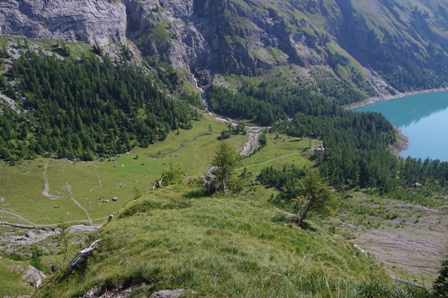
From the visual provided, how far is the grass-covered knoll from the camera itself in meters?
12.7

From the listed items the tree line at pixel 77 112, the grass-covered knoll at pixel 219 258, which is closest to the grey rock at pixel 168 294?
the grass-covered knoll at pixel 219 258

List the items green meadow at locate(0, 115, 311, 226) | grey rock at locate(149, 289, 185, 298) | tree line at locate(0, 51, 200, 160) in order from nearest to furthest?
grey rock at locate(149, 289, 185, 298), green meadow at locate(0, 115, 311, 226), tree line at locate(0, 51, 200, 160)

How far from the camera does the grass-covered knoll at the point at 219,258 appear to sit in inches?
498

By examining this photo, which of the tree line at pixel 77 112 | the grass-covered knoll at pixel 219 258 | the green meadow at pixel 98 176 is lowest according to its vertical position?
the green meadow at pixel 98 176

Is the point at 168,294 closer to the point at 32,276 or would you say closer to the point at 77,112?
the point at 32,276

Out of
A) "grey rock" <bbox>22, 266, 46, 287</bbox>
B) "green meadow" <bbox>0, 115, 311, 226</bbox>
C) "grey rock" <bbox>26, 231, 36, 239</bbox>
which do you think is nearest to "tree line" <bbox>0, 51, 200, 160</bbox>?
"green meadow" <bbox>0, 115, 311, 226</bbox>

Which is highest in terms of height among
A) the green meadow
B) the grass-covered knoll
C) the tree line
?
the grass-covered knoll

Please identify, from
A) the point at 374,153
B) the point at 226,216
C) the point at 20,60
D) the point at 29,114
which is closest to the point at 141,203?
the point at 226,216

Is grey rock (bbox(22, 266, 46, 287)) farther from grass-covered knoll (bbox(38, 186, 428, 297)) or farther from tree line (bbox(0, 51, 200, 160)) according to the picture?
tree line (bbox(0, 51, 200, 160))

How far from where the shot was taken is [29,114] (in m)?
139

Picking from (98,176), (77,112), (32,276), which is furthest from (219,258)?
(77,112)

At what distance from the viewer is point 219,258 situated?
17.4m

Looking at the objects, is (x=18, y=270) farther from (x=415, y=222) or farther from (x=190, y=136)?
(x=190, y=136)

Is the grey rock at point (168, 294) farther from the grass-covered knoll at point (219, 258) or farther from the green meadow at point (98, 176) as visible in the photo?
the green meadow at point (98, 176)
